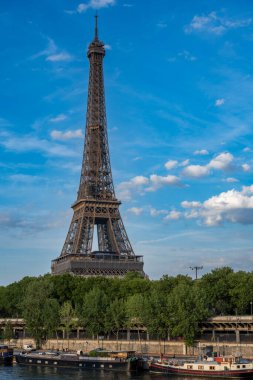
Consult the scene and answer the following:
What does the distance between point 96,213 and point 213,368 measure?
78442mm

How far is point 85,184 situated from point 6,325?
42802mm

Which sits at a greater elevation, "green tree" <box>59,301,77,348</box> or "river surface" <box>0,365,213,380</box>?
"green tree" <box>59,301,77,348</box>

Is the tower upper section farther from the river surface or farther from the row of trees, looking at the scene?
the river surface

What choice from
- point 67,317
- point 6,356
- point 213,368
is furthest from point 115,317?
point 213,368

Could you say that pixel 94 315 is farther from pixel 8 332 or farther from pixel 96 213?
pixel 96 213

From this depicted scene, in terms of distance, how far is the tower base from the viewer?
142m

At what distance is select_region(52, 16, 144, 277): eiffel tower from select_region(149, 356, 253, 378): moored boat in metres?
65.9

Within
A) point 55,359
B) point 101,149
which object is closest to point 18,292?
point 101,149

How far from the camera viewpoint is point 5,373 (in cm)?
8256

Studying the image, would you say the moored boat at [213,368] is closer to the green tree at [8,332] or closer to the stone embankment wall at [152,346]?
the stone embankment wall at [152,346]

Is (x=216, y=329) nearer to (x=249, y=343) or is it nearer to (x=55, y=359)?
(x=249, y=343)

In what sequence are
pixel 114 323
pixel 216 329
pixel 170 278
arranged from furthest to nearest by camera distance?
pixel 170 278 → pixel 114 323 → pixel 216 329

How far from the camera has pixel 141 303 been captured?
99.6 m

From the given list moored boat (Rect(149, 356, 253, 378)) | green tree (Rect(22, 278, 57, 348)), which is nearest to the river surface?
moored boat (Rect(149, 356, 253, 378))
